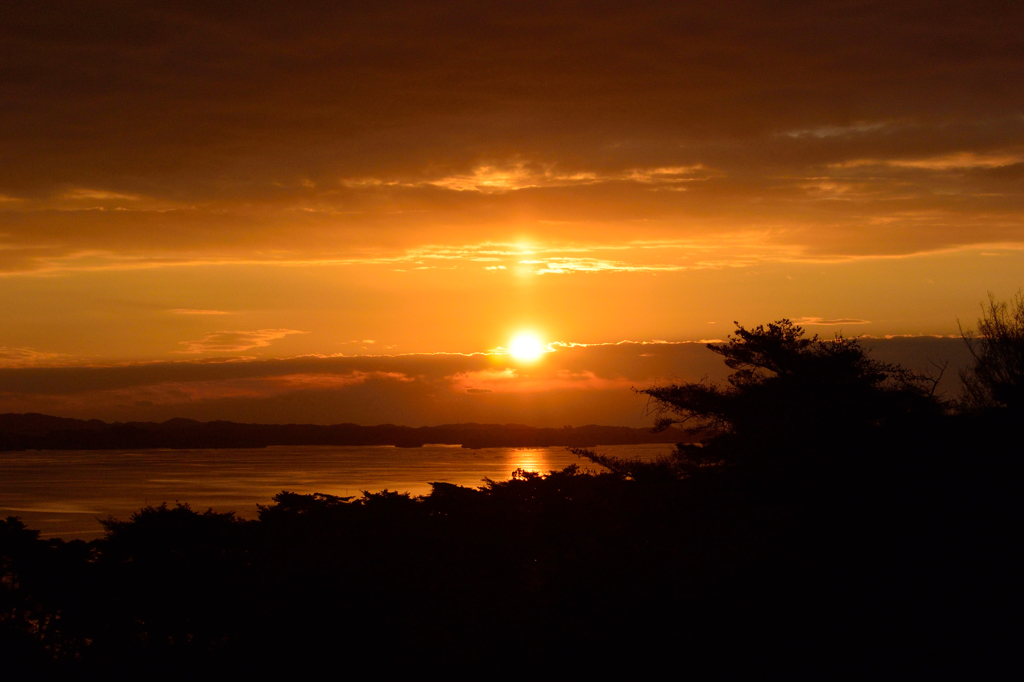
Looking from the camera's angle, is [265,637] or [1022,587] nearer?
[1022,587]

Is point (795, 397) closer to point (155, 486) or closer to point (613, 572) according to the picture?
point (613, 572)

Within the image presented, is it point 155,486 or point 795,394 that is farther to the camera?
point 155,486

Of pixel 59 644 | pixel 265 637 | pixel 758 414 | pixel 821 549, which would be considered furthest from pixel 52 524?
pixel 821 549

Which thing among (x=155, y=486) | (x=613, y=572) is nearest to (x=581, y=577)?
(x=613, y=572)

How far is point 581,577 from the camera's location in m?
14.5

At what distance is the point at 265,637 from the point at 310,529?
15.0 feet

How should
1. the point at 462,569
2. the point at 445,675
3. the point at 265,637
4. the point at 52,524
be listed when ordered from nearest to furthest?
the point at 445,675 → the point at 265,637 → the point at 462,569 → the point at 52,524

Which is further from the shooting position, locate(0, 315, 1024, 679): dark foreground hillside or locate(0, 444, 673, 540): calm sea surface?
locate(0, 444, 673, 540): calm sea surface

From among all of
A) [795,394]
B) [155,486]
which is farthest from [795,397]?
[155,486]

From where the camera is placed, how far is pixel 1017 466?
15836 mm

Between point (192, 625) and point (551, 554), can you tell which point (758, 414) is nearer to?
point (551, 554)

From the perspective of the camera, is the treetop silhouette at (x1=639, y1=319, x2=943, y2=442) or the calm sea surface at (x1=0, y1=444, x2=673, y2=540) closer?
the treetop silhouette at (x1=639, y1=319, x2=943, y2=442)

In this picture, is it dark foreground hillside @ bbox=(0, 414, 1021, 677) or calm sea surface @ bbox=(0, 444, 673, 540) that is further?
calm sea surface @ bbox=(0, 444, 673, 540)

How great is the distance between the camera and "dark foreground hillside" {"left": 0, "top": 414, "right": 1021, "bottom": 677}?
41.7ft
